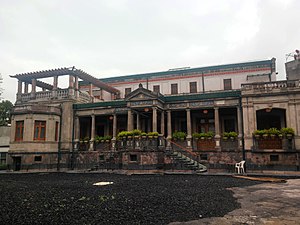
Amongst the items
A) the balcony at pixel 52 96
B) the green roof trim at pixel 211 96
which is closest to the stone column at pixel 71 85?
the balcony at pixel 52 96

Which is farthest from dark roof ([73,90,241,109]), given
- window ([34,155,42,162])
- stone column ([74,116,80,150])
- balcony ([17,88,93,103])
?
window ([34,155,42,162])

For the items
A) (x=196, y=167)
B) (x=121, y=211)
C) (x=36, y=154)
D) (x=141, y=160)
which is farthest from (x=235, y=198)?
(x=36, y=154)

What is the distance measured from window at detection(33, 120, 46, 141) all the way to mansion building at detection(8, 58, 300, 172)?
86mm

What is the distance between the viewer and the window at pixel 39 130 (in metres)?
22.5

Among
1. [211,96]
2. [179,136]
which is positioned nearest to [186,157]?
[179,136]

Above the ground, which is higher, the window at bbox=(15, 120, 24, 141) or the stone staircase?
the window at bbox=(15, 120, 24, 141)

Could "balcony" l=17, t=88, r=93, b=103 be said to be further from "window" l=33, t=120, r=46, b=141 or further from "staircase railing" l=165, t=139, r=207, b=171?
"staircase railing" l=165, t=139, r=207, b=171

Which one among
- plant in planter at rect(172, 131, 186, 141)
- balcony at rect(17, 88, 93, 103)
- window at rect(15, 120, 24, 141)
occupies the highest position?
balcony at rect(17, 88, 93, 103)

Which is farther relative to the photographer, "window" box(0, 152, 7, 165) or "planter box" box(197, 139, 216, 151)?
"window" box(0, 152, 7, 165)

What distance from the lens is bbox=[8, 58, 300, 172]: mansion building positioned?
18578 millimetres

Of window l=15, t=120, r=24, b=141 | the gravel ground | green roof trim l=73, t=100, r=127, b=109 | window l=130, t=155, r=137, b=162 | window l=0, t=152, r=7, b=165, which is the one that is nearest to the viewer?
the gravel ground

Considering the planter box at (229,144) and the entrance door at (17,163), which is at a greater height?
the planter box at (229,144)

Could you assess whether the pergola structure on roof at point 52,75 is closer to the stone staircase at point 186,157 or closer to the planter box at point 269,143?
the stone staircase at point 186,157

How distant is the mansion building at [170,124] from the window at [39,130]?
0.09 metres
